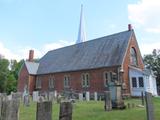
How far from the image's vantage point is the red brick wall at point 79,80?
3653 cm

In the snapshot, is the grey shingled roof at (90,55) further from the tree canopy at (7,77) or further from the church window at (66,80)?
the tree canopy at (7,77)

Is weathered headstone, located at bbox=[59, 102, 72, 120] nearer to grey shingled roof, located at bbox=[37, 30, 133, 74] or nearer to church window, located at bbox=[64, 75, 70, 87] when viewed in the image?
grey shingled roof, located at bbox=[37, 30, 133, 74]

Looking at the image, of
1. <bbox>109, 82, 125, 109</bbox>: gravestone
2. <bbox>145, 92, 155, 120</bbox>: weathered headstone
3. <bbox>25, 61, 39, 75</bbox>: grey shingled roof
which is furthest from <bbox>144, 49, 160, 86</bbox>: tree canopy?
<bbox>145, 92, 155, 120</bbox>: weathered headstone

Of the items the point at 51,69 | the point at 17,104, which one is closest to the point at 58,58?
the point at 51,69

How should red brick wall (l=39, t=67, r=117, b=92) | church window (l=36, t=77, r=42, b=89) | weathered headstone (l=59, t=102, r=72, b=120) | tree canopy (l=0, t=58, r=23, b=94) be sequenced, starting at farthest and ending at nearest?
tree canopy (l=0, t=58, r=23, b=94) → church window (l=36, t=77, r=42, b=89) → red brick wall (l=39, t=67, r=117, b=92) → weathered headstone (l=59, t=102, r=72, b=120)

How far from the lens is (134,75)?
3531cm

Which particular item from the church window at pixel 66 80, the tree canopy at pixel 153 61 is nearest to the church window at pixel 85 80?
the church window at pixel 66 80

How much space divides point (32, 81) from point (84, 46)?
43.9ft

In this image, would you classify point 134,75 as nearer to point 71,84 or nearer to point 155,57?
point 71,84

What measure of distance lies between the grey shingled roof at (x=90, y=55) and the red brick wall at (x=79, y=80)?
29.0 inches

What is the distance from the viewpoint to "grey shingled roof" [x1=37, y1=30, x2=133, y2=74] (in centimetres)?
3628

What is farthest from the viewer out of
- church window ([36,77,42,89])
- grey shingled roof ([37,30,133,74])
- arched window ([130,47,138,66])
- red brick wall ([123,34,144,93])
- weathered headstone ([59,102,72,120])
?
church window ([36,77,42,89])

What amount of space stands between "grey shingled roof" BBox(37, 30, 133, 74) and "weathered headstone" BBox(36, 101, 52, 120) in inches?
1212

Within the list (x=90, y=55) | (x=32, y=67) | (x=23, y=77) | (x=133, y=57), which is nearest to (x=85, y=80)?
(x=90, y=55)
